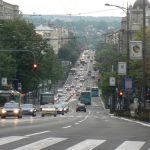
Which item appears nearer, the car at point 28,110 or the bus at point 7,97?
the car at point 28,110

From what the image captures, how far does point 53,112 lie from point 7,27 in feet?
163

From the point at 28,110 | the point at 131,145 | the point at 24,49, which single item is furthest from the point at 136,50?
the point at 24,49

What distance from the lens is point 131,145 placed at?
65.4 feet

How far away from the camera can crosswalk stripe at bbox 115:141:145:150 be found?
18.9m

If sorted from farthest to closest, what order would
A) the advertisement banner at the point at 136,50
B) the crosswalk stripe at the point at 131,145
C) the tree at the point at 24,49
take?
the tree at the point at 24,49 → the advertisement banner at the point at 136,50 → the crosswalk stripe at the point at 131,145

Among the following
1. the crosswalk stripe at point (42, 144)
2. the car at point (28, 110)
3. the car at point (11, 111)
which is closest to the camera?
the crosswalk stripe at point (42, 144)

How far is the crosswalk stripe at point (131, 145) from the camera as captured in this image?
1886 cm

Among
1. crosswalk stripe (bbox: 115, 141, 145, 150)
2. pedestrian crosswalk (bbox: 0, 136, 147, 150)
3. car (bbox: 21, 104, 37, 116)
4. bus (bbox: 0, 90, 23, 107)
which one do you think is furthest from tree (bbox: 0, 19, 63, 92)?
crosswalk stripe (bbox: 115, 141, 145, 150)

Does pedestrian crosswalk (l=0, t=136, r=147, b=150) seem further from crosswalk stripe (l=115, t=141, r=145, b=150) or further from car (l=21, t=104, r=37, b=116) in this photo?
car (l=21, t=104, r=37, b=116)

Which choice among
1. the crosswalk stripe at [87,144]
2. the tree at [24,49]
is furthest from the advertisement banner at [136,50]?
the tree at [24,49]

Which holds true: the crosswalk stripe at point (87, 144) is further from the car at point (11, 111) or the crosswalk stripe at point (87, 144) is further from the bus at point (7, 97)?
the bus at point (7, 97)

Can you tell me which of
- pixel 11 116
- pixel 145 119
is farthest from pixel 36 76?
pixel 145 119

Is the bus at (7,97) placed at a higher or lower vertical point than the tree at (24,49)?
lower

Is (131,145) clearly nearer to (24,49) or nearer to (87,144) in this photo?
(87,144)
